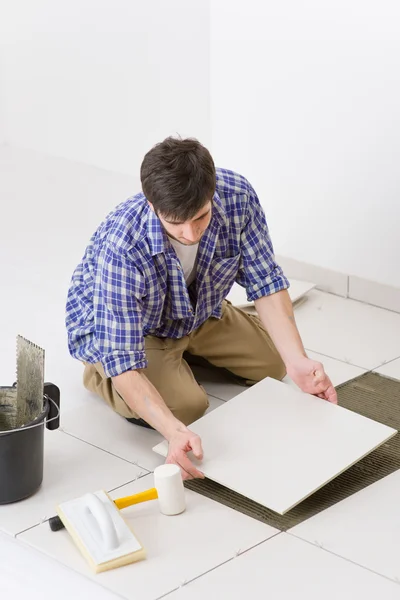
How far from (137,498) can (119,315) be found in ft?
1.45

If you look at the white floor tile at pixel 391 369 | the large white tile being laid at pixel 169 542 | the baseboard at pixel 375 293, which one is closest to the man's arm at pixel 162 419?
the large white tile being laid at pixel 169 542

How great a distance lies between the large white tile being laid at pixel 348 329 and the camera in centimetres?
315

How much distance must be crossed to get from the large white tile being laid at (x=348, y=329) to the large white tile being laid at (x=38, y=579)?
4.22 ft

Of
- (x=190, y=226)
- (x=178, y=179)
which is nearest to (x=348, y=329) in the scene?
(x=190, y=226)

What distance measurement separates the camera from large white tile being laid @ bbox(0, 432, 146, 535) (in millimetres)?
2328

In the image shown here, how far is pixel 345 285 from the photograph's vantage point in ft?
11.7

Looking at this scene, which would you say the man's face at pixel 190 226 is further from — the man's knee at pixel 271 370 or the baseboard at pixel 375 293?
the baseboard at pixel 375 293

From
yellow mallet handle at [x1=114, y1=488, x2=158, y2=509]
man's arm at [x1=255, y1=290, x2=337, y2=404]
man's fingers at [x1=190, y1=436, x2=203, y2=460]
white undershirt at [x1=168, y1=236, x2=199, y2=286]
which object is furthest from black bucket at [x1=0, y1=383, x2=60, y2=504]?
man's arm at [x1=255, y1=290, x2=337, y2=404]

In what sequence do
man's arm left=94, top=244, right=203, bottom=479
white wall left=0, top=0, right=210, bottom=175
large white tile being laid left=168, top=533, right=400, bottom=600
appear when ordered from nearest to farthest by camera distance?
large white tile being laid left=168, top=533, right=400, bottom=600 → man's arm left=94, top=244, right=203, bottom=479 → white wall left=0, top=0, right=210, bottom=175

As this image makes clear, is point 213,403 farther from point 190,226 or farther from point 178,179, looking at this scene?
point 178,179

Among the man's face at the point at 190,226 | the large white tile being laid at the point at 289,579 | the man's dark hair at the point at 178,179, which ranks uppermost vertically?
the man's dark hair at the point at 178,179

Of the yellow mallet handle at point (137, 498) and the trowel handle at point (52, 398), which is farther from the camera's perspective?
the trowel handle at point (52, 398)

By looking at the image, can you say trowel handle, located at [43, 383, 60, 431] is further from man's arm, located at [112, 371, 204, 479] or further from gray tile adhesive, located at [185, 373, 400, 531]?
gray tile adhesive, located at [185, 373, 400, 531]

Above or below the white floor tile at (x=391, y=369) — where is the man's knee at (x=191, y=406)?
above
